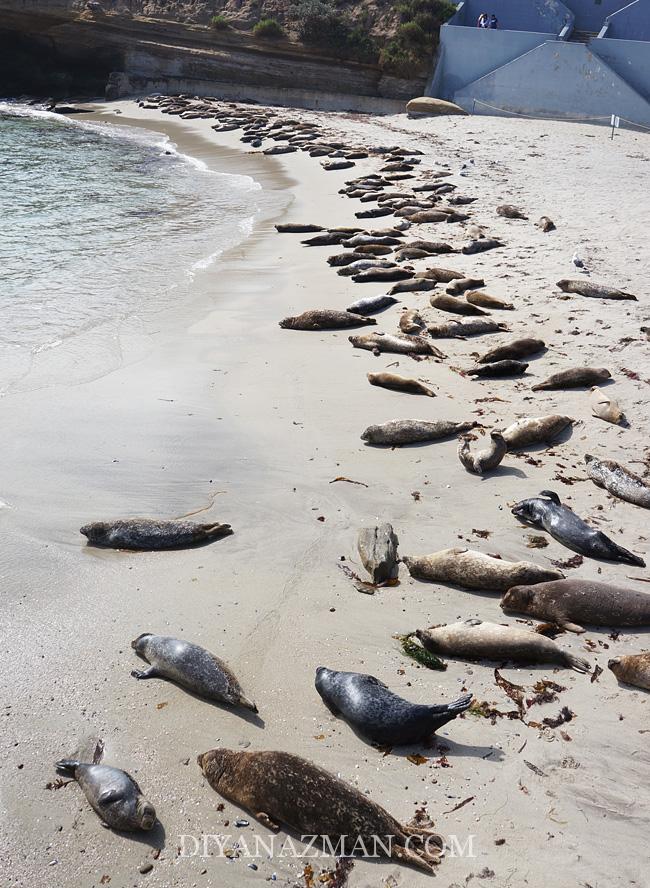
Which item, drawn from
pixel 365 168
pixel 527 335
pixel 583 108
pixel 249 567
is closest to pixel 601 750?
pixel 249 567

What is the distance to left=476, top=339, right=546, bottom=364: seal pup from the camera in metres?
7.46

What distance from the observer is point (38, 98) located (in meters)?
36.9

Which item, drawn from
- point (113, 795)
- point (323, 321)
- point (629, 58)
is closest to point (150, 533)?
point (113, 795)

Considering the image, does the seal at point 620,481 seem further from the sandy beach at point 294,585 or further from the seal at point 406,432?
the seal at point 406,432

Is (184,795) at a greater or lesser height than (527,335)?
lesser

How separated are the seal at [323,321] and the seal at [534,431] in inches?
124

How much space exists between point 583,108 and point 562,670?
82.9 ft

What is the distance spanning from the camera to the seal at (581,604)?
395cm

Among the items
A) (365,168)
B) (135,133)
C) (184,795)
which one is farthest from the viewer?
(135,133)

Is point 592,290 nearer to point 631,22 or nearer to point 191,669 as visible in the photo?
point 191,669

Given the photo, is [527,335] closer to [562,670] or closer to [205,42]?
[562,670]

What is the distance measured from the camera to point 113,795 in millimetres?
3018

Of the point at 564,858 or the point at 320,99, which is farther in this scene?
the point at 320,99

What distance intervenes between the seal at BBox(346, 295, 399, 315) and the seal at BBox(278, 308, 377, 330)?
0.40 m
